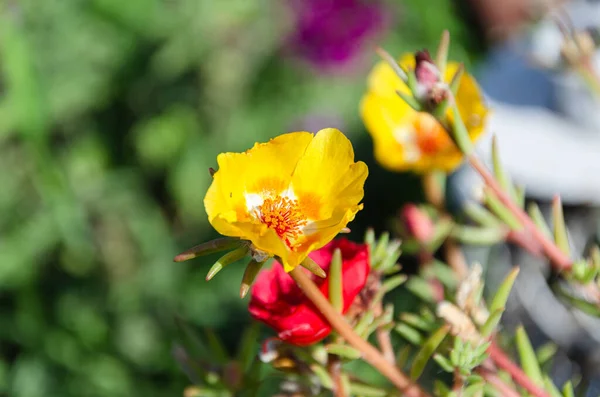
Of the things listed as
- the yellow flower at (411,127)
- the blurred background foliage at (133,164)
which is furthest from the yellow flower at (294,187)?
the blurred background foliage at (133,164)

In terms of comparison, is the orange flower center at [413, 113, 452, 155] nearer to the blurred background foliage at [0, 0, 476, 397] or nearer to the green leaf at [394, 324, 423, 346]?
the green leaf at [394, 324, 423, 346]

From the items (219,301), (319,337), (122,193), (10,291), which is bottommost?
(219,301)

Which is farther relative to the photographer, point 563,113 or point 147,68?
point 147,68

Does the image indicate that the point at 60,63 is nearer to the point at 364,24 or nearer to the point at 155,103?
the point at 155,103

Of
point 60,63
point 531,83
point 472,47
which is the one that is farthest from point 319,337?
point 472,47

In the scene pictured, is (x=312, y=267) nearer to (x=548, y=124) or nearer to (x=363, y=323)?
(x=363, y=323)

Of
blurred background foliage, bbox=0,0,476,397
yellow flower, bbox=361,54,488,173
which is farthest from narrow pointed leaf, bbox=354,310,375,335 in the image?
blurred background foliage, bbox=0,0,476,397

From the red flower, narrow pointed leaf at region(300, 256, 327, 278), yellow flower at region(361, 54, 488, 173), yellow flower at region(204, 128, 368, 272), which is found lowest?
yellow flower at region(361, 54, 488, 173)
